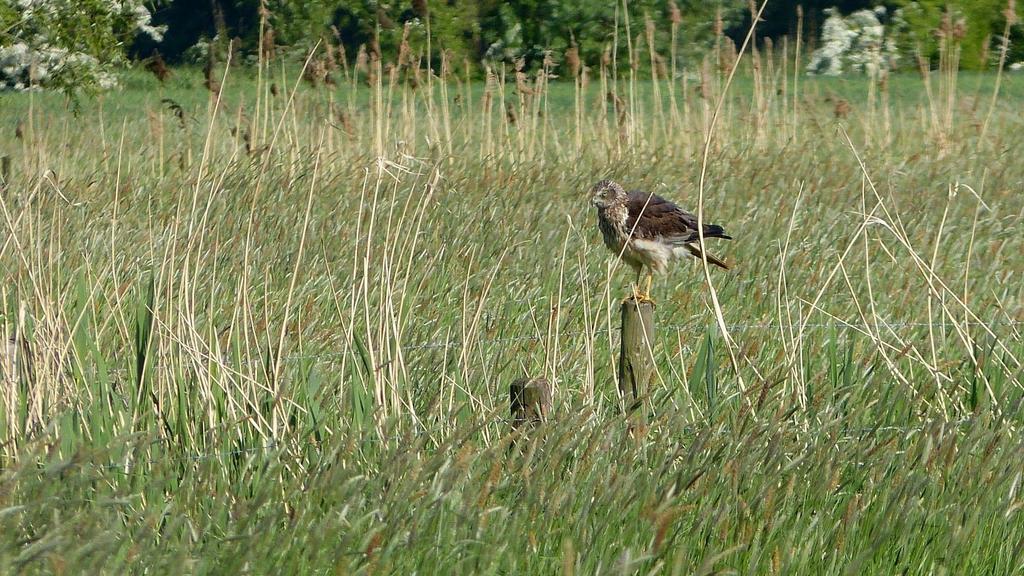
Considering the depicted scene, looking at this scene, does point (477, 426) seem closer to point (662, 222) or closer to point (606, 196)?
point (662, 222)

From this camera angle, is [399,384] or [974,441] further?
[399,384]

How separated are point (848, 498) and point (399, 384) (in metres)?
1.08

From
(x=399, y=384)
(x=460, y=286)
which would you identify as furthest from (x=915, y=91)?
(x=399, y=384)

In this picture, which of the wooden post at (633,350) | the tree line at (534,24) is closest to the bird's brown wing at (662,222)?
the wooden post at (633,350)

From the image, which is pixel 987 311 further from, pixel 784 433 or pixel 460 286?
pixel 784 433

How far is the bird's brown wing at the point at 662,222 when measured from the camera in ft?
14.0

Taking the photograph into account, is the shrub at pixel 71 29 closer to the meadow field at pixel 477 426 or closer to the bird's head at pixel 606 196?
the meadow field at pixel 477 426

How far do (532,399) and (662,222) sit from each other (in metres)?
1.86

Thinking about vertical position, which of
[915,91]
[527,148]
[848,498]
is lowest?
[915,91]

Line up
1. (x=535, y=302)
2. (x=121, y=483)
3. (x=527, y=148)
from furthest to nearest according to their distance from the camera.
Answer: (x=527, y=148), (x=535, y=302), (x=121, y=483)

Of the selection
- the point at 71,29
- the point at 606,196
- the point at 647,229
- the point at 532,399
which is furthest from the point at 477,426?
the point at 71,29

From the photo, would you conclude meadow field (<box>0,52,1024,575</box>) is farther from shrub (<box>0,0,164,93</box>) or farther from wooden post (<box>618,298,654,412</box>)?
shrub (<box>0,0,164,93</box>)

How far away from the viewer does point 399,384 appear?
3.01m

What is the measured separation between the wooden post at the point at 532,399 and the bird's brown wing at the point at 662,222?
1.75 meters
